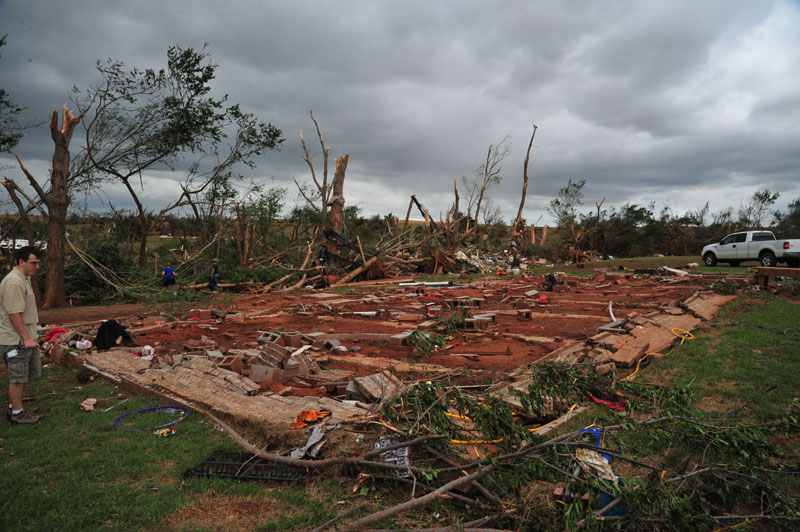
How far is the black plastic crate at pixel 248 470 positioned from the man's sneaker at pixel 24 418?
2557 millimetres

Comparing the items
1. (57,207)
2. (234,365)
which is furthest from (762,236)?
(57,207)

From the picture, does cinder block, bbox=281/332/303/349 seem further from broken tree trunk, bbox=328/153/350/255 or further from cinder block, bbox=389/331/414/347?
broken tree trunk, bbox=328/153/350/255

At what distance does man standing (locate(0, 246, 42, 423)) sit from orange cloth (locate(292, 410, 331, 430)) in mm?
3171

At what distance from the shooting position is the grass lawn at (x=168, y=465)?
3012 millimetres

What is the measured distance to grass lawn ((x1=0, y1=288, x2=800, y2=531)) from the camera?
3.01 metres

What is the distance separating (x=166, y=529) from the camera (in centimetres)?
290

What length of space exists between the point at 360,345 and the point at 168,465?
4471 millimetres

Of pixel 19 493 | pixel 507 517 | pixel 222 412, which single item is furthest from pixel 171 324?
pixel 507 517

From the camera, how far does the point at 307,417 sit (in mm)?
4156

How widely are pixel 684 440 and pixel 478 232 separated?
3466 centimetres

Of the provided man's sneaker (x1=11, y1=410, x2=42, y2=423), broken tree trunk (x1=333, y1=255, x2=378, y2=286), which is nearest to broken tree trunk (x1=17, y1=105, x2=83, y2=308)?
broken tree trunk (x1=333, y1=255, x2=378, y2=286)

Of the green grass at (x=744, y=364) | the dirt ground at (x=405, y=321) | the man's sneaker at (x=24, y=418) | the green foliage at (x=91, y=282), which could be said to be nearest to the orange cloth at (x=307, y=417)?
the dirt ground at (x=405, y=321)

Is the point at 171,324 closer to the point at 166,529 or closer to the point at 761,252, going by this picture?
the point at 166,529

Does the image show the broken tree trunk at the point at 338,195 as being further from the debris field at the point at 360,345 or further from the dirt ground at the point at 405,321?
the debris field at the point at 360,345
